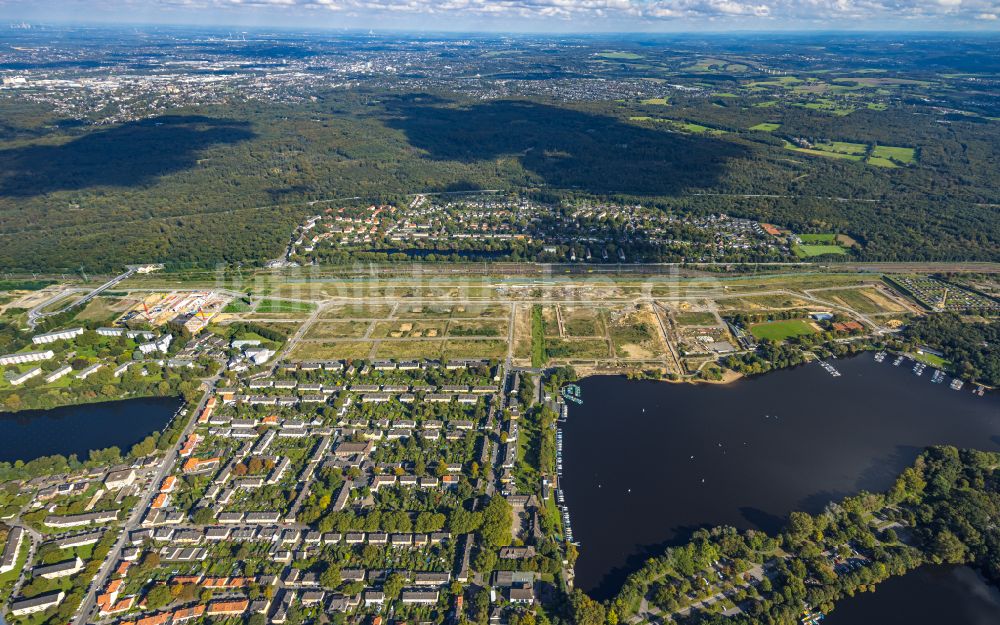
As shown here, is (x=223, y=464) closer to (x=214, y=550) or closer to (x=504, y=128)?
(x=214, y=550)

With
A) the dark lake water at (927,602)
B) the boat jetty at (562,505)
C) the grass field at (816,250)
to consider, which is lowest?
the dark lake water at (927,602)

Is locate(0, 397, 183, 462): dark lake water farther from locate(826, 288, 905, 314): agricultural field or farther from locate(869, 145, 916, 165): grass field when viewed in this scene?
locate(869, 145, 916, 165): grass field

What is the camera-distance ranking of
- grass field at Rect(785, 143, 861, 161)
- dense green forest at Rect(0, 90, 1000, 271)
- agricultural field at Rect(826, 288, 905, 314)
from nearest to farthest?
agricultural field at Rect(826, 288, 905, 314), dense green forest at Rect(0, 90, 1000, 271), grass field at Rect(785, 143, 861, 161)

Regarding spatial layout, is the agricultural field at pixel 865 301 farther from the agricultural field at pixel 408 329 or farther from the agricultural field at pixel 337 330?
the agricultural field at pixel 337 330

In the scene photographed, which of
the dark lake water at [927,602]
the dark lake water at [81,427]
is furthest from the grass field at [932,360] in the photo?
the dark lake water at [81,427]

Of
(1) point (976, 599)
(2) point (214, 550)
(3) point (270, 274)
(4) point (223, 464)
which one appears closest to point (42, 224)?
(3) point (270, 274)

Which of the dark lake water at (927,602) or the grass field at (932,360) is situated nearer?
the dark lake water at (927,602)

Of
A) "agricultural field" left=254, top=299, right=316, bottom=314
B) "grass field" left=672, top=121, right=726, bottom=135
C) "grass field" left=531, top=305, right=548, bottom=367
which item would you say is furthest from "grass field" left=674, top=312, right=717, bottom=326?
"grass field" left=672, top=121, right=726, bottom=135
